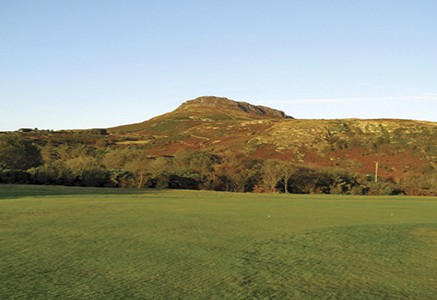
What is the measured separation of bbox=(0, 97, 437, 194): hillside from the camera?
52375mm

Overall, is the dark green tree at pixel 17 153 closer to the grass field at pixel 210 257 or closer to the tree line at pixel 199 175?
the tree line at pixel 199 175

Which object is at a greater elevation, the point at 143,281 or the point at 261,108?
the point at 261,108

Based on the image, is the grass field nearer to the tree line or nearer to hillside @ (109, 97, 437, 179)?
the tree line

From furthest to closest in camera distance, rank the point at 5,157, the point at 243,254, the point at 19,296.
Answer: the point at 5,157 → the point at 243,254 → the point at 19,296

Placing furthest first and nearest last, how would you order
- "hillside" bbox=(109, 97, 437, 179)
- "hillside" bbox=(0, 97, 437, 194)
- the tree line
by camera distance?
"hillside" bbox=(109, 97, 437, 179) < "hillside" bbox=(0, 97, 437, 194) < the tree line

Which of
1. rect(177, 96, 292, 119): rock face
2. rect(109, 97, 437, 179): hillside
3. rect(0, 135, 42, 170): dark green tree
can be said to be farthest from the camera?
rect(177, 96, 292, 119): rock face

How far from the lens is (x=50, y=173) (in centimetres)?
3284

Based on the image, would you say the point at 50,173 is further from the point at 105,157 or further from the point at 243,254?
the point at 243,254

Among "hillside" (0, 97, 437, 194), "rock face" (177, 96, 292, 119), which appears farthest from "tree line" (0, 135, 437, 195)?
"rock face" (177, 96, 292, 119)

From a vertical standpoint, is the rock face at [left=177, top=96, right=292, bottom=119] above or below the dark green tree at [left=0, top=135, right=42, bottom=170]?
above

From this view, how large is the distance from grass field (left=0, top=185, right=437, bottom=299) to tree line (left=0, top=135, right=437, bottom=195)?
19676 millimetres

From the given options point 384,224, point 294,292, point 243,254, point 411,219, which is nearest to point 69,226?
point 243,254

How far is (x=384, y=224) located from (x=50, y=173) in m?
25.2

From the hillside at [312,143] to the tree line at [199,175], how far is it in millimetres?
1738
